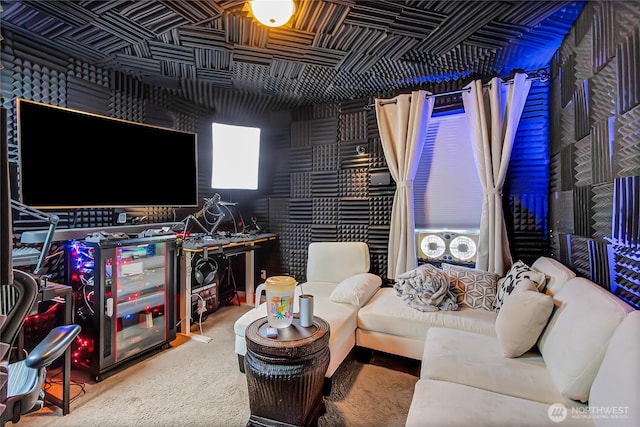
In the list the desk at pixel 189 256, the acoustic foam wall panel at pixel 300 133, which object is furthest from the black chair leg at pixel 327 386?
the acoustic foam wall panel at pixel 300 133

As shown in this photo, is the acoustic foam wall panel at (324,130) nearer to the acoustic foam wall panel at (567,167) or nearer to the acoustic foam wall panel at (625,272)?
the acoustic foam wall panel at (567,167)

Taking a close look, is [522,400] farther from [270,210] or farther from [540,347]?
[270,210]

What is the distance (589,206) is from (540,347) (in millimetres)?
996

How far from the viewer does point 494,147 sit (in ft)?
8.79

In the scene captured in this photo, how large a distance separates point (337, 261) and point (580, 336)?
217 centimetres

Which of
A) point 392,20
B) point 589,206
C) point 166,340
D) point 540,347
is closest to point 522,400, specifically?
point 540,347

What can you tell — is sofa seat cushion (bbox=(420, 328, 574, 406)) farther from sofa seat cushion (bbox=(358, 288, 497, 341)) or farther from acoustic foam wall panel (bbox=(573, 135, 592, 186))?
acoustic foam wall panel (bbox=(573, 135, 592, 186))

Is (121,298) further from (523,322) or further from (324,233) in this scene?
(523,322)

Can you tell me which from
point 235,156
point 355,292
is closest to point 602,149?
point 355,292

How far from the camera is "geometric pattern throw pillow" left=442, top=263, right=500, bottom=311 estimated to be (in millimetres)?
2359

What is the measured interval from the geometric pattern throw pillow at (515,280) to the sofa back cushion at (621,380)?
88 cm

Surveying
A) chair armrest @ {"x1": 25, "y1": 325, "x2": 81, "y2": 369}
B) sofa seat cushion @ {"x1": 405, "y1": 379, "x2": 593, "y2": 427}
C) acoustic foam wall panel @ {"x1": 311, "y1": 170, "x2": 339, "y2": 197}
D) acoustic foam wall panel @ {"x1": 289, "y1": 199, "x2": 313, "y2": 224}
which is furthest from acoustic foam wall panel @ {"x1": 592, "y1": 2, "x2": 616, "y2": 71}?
chair armrest @ {"x1": 25, "y1": 325, "x2": 81, "y2": 369}

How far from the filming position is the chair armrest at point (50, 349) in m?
1.27

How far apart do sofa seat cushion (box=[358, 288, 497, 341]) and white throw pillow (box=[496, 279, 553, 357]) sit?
15.2 inches
